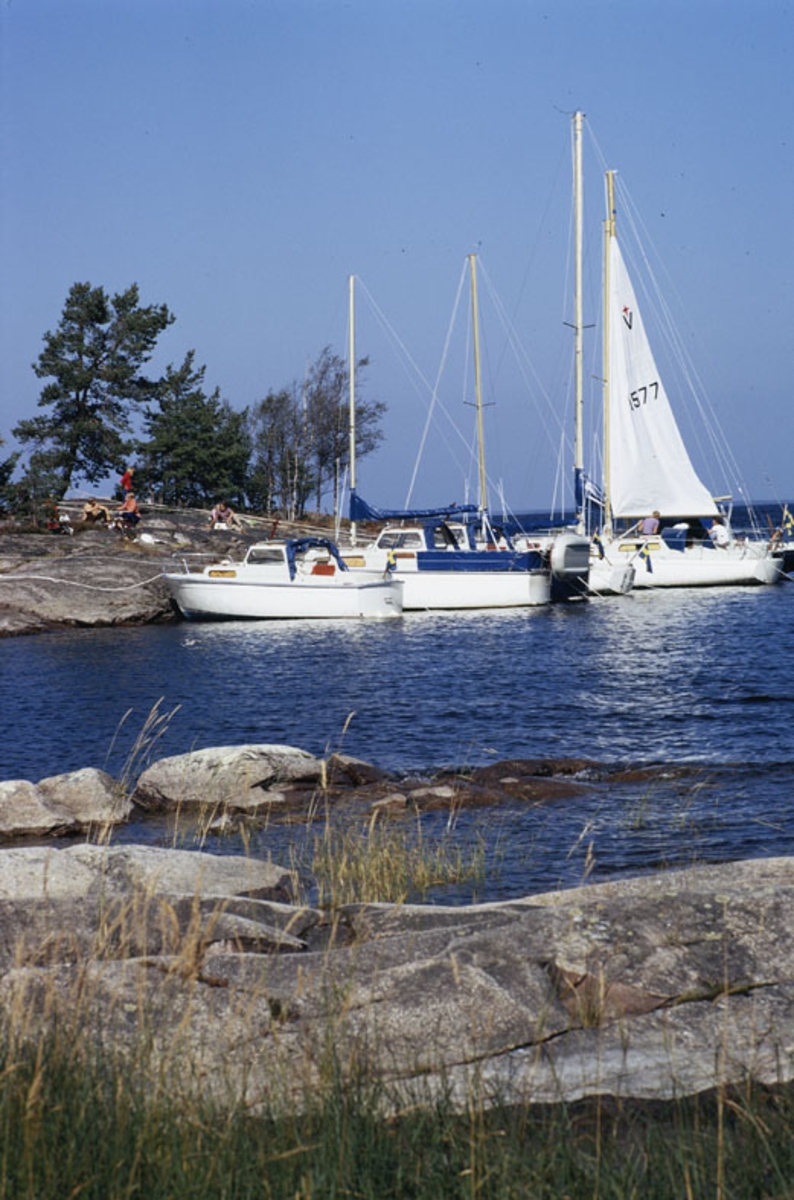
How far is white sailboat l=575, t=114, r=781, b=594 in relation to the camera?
161 feet

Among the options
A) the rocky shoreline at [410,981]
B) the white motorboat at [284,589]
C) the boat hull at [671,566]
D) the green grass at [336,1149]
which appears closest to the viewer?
the green grass at [336,1149]

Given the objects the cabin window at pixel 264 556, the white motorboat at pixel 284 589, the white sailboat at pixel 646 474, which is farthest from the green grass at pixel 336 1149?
the white sailboat at pixel 646 474

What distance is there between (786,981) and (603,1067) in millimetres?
1406

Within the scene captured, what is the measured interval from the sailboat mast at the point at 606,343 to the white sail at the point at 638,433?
14 centimetres

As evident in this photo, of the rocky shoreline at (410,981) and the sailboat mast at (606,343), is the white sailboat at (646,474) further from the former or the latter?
the rocky shoreline at (410,981)

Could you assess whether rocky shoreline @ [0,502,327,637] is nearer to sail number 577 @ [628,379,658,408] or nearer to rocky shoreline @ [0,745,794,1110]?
sail number 577 @ [628,379,658,408]

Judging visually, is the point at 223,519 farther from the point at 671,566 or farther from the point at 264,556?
the point at 671,566

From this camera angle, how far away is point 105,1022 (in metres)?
5.30

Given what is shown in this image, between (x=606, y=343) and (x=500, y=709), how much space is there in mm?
30255

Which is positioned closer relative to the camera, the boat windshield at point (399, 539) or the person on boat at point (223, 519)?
the boat windshield at point (399, 539)

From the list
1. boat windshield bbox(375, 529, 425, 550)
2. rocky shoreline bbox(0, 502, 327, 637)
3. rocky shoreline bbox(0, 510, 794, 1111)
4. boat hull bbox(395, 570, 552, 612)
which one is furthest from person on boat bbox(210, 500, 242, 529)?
rocky shoreline bbox(0, 510, 794, 1111)

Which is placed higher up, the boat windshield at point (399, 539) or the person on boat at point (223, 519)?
the person on boat at point (223, 519)

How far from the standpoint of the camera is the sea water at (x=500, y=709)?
42.2 ft

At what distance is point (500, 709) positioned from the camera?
23281 mm
